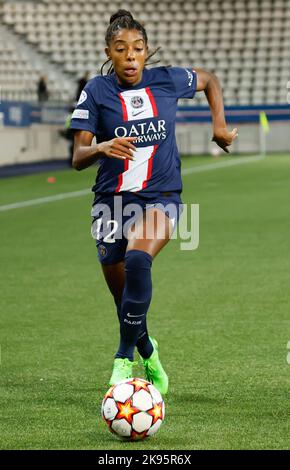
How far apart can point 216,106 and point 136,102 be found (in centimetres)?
53

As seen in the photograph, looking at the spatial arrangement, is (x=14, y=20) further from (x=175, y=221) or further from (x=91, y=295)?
(x=175, y=221)

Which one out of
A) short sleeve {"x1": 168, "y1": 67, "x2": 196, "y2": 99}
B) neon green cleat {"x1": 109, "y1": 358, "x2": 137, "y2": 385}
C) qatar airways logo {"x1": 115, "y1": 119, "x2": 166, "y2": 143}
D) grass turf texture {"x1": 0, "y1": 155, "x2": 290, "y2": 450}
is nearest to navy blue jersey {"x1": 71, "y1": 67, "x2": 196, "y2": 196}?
qatar airways logo {"x1": 115, "y1": 119, "x2": 166, "y2": 143}

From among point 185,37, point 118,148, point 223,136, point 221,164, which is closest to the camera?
point 118,148

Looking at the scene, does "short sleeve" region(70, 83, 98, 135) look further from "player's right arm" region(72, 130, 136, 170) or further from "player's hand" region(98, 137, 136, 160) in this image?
"player's hand" region(98, 137, 136, 160)

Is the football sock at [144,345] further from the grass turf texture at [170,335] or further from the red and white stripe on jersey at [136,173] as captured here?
the red and white stripe on jersey at [136,173]

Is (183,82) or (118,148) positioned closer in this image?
(118,148)

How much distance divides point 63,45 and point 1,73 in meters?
2.52

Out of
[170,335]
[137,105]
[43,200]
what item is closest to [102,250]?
[137,105]

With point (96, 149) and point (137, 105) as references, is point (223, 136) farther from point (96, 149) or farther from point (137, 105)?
point (96, 149)

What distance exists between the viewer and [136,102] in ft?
18.7

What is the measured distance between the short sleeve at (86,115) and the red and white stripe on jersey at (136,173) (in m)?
0.24

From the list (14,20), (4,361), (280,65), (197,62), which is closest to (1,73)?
(14,20)

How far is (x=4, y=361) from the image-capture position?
6742 mm

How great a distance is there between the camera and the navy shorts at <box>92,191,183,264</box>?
5691mm
